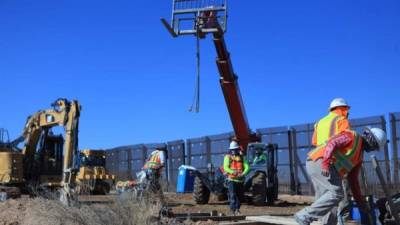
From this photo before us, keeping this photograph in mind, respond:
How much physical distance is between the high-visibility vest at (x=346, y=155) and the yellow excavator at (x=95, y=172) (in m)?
17.7

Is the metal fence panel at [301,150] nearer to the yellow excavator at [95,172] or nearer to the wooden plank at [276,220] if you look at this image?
the yellow excavator at [95,172]

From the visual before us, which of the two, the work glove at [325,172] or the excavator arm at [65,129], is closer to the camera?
the work glove at [325,172]

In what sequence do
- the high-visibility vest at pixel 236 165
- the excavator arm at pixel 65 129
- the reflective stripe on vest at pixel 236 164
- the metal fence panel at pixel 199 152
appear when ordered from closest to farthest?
the high-visibility vest at pixel 236 165, the reflective stripe on vest at pixel 236 164, the excavator arm at pixel 65 129, the metal fence panel at pixel 199 152

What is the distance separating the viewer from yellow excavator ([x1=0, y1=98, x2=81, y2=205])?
671 inches

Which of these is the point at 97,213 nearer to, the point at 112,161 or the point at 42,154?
the point at 42,154

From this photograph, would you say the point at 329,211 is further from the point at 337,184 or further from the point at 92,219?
the point at 92,219

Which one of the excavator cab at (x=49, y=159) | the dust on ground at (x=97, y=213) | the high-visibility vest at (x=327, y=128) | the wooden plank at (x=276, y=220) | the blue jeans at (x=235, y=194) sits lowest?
the wooden plank at (x=276, y=220)

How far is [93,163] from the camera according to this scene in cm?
3047

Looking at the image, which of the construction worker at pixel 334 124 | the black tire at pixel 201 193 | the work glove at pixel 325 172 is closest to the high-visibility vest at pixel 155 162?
the black tire at pixel 201 193

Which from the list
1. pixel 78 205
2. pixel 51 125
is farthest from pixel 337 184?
pixel 51 125

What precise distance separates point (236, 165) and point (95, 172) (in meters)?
15.7

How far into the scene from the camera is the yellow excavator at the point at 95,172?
26.3m

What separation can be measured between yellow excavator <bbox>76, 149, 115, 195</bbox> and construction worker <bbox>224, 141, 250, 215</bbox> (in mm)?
11023

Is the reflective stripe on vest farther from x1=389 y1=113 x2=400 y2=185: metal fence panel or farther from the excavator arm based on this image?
x1=389 y1=113 x2=400 y2=185: metal fence panel
